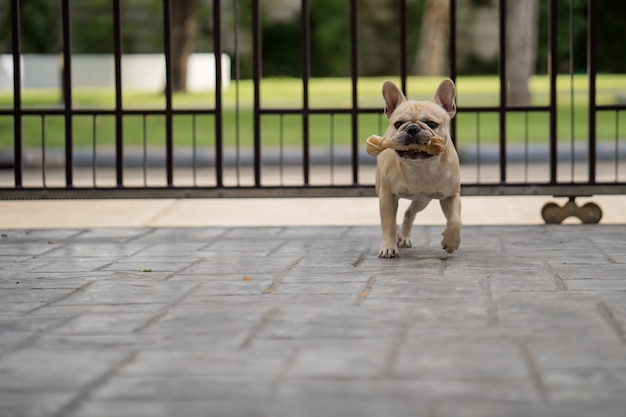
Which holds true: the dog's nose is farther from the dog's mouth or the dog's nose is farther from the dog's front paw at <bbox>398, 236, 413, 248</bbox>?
the dog's front paw at <bbox>398, 236, 413, 248</bbox>

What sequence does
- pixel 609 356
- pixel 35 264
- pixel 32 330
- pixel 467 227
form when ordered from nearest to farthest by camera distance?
1. pixel 609 356
2. pixel 32 330
3. pixel 35 264
4. pixel 467 227

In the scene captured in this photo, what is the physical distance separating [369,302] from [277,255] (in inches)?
89.5

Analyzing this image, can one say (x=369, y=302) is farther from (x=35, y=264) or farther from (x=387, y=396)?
(x=35, y=264)

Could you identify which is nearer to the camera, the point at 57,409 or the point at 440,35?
the point at 57,409

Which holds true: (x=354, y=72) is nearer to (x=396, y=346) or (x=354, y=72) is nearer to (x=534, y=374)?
(x=396, y=346)

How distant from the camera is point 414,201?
9203mm

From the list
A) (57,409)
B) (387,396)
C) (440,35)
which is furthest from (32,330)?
(440,35)

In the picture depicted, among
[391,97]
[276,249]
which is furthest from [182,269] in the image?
[391,97]

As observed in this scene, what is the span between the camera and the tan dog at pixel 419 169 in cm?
835

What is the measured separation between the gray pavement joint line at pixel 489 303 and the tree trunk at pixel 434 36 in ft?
95.3

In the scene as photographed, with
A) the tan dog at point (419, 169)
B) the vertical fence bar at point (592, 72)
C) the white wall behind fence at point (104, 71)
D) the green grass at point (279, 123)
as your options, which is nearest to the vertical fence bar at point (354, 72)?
the vertical fence bar at point (592, 72)

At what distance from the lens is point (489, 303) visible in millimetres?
6695

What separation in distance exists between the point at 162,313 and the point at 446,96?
3.03 meters

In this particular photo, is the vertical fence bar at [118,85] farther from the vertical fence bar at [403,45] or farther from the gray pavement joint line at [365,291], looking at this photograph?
the gray pavement joint line at [365,291]
